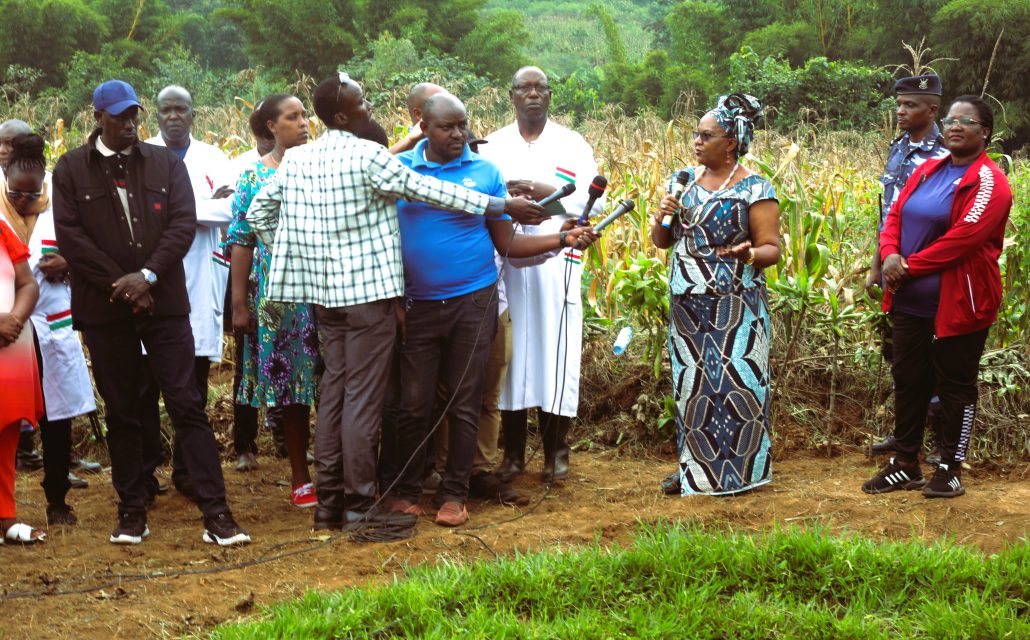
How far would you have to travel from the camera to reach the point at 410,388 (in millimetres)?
5543

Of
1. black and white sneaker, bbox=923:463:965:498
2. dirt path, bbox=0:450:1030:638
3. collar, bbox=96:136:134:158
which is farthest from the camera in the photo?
black and white sneaker, bbox=923:463:965:498

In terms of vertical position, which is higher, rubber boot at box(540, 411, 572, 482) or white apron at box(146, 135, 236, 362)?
white apron at box(146, 135, 236, 362)

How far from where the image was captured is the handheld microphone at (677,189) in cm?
577

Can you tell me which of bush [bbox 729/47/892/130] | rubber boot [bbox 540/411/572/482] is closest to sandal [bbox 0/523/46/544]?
rubber boot [bbox 540/411/572/482]

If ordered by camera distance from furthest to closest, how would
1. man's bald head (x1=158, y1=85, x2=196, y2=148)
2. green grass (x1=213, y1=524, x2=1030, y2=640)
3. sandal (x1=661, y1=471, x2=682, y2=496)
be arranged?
man's bald head (x1=158, y1=85, x2=196, y2=148), sandal (x1=661, y1=471, x2=682, y2=496), green grass (x1=213, y1=524, x2=1030, y2=640)

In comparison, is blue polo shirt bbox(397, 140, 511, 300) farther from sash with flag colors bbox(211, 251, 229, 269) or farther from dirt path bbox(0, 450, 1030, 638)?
sash with flag colors bbox(211, 251, 229, 269)

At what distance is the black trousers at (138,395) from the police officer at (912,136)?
11.8 feet

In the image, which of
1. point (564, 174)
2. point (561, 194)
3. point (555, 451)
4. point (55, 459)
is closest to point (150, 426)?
point (55, 459)

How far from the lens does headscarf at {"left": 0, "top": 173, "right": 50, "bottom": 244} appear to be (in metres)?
5.87

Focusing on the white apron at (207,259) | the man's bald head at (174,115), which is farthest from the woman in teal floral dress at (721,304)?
the man's bald head at (174,115)

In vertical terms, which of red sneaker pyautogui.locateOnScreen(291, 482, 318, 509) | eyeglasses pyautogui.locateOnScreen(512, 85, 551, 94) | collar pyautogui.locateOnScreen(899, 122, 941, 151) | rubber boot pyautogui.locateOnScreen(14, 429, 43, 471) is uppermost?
eyeglasses pyautogui.locateOnScreen(512, 85, 551, 94)

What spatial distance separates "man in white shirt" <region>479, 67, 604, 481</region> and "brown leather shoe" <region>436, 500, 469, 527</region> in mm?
681

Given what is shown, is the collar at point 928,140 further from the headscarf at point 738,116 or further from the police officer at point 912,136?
the headscarf at point 738,116

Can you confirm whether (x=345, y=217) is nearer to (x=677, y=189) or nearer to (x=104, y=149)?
(x=104, y=149)
